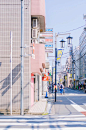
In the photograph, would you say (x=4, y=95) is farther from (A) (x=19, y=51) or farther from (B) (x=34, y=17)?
(B) (x=34, y=17)

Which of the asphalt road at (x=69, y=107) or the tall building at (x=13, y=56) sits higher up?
the tall building at (x=13, y=56)

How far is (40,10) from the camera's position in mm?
13547

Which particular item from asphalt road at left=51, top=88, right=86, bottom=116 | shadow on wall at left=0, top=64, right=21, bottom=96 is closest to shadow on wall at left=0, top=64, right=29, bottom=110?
shadow on wall at left=0, top=64, right=21, bottom=96

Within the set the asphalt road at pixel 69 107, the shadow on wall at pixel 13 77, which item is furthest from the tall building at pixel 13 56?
the asphalt road at pixel 69 107

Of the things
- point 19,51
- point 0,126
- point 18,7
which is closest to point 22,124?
point 0,126

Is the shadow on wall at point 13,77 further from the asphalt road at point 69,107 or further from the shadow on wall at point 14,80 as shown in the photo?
the asphalt road at point 69,107

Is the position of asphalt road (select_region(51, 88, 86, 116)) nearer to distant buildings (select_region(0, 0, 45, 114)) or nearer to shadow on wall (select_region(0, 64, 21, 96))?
distant buildings (select_region(0, 0, 45, 114))

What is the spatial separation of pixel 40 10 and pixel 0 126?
8838 millimetres

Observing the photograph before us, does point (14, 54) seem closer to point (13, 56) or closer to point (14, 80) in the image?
point (13, 56)

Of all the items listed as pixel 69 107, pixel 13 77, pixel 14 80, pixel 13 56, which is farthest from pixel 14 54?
pixel 69 107

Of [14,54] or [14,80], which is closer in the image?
[14,80]

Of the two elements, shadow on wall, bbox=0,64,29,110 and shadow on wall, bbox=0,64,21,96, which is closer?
shadow on wall, bbox=0,64,29,110

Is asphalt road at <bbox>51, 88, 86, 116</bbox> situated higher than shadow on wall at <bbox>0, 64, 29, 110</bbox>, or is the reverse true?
shadow on wall at <bbox>0, 64, 29, 110</bbox>

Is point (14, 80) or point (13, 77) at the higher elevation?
point (13, 77)
